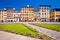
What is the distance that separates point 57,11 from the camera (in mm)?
49125

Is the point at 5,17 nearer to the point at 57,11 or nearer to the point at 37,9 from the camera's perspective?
the point at 37,9

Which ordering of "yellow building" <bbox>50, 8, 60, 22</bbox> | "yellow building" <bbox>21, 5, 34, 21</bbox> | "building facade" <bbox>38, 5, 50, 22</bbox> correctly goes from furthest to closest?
1. "yellow building" <bbox>21, 5, 34, 21</bbox>
2. "building facade" <bbox>38, 5, 50, 22</bbox>
3. "yellow building" <bbox>50, 8, 60, 22</bbox>

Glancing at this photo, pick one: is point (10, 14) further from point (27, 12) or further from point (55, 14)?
point (55, 14)

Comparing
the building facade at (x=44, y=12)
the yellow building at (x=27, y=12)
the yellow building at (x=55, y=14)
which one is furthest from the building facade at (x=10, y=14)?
the yellow building at (x=55, y=14)

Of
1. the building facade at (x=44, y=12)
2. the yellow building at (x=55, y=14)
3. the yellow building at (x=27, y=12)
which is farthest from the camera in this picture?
the yellow building at (x=27, y=12)

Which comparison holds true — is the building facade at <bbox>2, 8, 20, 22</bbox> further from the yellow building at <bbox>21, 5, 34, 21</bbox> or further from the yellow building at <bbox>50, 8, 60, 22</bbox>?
the yellow building at <bbox>50, 8, 60, 22</bbox>

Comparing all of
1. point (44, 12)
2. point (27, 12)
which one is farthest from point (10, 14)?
point (44, 12)

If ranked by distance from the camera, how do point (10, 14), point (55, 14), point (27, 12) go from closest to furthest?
point (55, 14), point (10, 14), point (27, 12)

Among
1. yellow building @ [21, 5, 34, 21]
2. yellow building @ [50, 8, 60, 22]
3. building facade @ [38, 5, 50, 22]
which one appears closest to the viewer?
yellow building @ [50, 8, 60, 22]

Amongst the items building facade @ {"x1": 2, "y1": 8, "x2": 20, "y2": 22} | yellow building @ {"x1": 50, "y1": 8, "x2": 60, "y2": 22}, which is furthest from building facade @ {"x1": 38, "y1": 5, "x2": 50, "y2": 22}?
building facade @ {"x1": 2, "y1": 8, "x2": 20, "y2": 22}

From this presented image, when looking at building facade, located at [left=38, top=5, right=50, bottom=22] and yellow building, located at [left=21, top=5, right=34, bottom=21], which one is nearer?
building facade, located at [left=38, top=5, right=50, bottom=22]

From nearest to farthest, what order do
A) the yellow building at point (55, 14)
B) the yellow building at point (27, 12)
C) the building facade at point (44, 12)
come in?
the yellow building at point (55, 14)
the building facade at point (44, 12)
the yellow building at point (27, 12)

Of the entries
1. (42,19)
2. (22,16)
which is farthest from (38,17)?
(22,16)

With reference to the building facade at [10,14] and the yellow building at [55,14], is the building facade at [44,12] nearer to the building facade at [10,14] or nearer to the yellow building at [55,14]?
the yellow building at [55,14]
